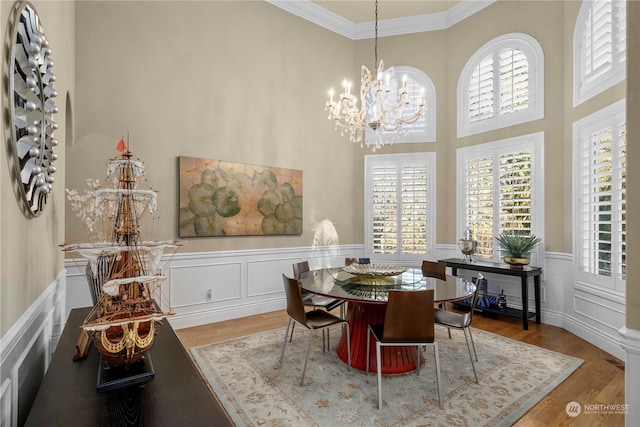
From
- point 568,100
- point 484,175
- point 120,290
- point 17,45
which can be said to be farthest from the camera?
point 484,175

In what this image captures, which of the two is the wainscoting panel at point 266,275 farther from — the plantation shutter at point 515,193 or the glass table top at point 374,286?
the plantation shutter at point 515,193

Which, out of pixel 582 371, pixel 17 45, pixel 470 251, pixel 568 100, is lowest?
pixel 582 371

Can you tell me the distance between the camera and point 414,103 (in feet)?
18.3

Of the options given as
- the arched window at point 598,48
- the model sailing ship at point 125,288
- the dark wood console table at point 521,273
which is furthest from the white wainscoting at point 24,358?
the arched window at point 598,48

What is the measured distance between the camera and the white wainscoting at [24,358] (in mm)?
1131

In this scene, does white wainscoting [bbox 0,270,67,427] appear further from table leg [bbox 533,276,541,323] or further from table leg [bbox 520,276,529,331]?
table leg [bbox 533,276,541,323]

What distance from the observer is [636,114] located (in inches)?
58.7

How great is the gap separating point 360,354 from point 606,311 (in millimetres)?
2576

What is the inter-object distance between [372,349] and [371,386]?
0.33 metres

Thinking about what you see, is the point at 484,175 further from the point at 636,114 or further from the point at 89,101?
the point at 89,101

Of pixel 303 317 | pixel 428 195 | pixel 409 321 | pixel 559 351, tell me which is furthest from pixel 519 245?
pixel 303 317

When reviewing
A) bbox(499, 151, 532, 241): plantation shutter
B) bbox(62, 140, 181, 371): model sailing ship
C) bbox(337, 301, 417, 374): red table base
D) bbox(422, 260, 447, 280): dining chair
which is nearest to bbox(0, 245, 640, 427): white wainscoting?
bbox(499, 151, 532, 241): plantation shutter

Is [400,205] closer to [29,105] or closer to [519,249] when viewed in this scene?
[519,249]

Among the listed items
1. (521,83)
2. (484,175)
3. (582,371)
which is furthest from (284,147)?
(582,371)
